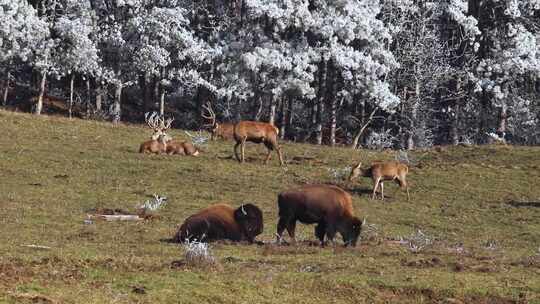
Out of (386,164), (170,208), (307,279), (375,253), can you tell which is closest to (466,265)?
(375,253)

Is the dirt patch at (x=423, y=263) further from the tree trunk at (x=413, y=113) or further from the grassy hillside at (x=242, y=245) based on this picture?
the tree trunk at (x=413, y=113)

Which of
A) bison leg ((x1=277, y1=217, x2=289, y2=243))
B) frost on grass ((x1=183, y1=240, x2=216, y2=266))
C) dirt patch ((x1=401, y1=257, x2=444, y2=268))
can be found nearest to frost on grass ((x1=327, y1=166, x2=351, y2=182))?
bison leg ((x1=277, y1=217, x2=289, y2=243))

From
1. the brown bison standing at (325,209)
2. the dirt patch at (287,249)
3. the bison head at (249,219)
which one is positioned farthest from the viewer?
the bison head at (249,219)

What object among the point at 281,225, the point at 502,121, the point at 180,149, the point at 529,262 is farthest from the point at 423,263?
the point at 502,121

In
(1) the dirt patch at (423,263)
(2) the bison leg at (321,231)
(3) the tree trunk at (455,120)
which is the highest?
(3) the tree trunk at (455,120)

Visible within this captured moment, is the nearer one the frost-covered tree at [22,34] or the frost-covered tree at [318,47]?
the frost-covered tree at [22,34]

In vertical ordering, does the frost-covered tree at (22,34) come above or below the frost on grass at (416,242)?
above

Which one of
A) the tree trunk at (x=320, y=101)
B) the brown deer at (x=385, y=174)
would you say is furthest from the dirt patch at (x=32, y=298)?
the tree trunk at (x=320, y=101)

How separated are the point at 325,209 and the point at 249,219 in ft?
5.23

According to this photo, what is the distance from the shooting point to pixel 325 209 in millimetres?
17656

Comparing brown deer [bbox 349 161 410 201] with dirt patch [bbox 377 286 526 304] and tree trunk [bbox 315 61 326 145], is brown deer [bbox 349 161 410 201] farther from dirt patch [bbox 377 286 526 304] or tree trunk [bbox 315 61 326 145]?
tree trunk [bbox 315 61 326 145]

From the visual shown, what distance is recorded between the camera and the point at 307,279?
14.1 metres

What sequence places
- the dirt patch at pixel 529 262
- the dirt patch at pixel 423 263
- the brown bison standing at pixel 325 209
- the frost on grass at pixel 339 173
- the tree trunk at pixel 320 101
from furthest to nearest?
1. the tree trunk at pixel 320 101
2. the frost on grass at pixel 339 173
3. the brown bison standing at pixel 325 209
4. the dirt patch at pixel 529 262
5. the dirt patch at pixel 423 263

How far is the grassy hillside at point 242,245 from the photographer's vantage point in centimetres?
1342
